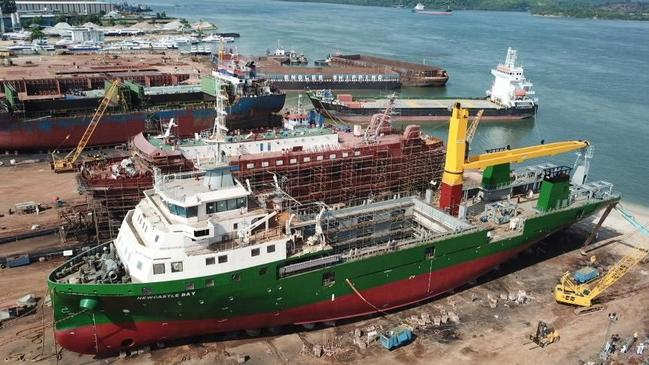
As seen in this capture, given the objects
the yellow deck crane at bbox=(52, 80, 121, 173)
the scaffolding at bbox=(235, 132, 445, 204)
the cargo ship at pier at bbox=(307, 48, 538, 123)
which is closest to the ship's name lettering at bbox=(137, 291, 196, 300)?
the scaffolding at bbox=(235, 132, 445, 204)

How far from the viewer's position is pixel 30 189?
37.6 metres

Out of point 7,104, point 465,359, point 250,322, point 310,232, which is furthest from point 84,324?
point 7,104

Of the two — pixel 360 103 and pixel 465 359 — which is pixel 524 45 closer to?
pixel 360 103

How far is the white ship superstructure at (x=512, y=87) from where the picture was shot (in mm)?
65312

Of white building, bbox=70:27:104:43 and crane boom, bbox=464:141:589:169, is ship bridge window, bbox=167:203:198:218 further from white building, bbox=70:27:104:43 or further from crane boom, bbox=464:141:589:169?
white building, bbox=70:27:104:43

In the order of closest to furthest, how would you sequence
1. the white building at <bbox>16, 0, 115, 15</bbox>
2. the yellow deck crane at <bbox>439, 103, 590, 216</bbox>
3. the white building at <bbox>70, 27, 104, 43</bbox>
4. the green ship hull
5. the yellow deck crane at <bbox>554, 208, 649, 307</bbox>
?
the green ship hull, the yellow deck crane at <bbox>554, 208, 649, 307</bbox>, the yellow deck crane at <bbox>439, 103, 590, 216</bbox>, the white building at <bbox>70, 27, 104, 43</bbox>, the white building at <bbox>16, 0, 115, 15</bbox>

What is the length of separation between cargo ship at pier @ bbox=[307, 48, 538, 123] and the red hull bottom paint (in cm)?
3592

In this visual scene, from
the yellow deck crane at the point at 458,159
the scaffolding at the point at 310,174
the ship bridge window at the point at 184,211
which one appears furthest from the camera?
the scaffolding at the point at 310,174

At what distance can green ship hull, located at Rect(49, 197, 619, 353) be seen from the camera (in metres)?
19.3

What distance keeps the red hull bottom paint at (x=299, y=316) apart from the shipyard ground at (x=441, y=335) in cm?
62

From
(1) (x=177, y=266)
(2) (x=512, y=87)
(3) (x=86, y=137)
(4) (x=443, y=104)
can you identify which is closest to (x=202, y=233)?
(1) (x=177, y=266)

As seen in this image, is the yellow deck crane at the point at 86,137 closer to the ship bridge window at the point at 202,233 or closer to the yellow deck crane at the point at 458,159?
the ship bridge window at the point at 202,233

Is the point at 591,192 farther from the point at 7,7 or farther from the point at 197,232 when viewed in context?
the point at 7,7

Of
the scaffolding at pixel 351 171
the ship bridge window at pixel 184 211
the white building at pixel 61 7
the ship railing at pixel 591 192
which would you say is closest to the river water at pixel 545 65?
the ship railing at pixel 591 192
